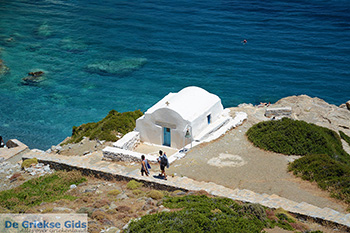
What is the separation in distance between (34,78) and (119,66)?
10715 millimetres

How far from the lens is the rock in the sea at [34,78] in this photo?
155 feet

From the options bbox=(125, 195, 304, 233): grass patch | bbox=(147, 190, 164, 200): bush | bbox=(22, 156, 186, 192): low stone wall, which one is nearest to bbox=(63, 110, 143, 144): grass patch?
bbox=(22, 156, 186, 192): low stone wall

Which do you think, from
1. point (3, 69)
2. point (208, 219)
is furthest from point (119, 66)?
point (208, 219)

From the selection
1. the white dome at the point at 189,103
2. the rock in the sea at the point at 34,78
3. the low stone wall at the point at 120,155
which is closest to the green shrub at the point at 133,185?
the low stone wall at the point at 120,155

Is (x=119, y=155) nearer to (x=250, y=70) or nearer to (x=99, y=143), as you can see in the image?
(x=99, y=143)

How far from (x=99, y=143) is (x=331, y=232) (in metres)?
16.3

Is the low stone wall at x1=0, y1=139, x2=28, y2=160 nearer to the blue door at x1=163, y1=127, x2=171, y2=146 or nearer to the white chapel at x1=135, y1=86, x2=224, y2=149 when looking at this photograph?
the white chapel at x1=135, y1=86, x2=224, y2=149

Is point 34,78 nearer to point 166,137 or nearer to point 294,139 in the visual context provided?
point 166,137

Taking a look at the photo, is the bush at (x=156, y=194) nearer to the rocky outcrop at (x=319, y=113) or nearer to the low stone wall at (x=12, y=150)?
the low stone wall at (x=12, y=150)

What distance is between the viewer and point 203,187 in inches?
734

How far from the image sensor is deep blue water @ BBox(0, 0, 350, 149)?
143ft

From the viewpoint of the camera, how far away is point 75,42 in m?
56.9

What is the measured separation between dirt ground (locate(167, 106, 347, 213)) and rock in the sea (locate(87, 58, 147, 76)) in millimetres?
26814

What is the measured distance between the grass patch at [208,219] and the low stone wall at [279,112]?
14700 millimetres
